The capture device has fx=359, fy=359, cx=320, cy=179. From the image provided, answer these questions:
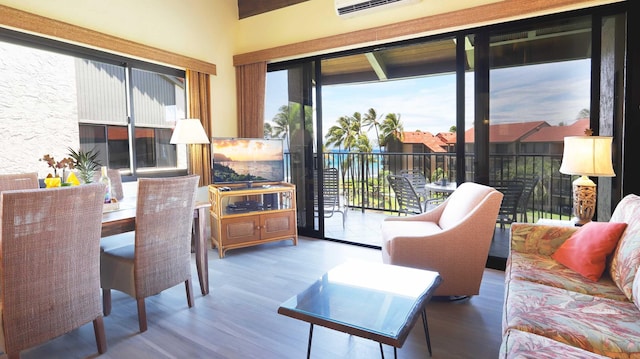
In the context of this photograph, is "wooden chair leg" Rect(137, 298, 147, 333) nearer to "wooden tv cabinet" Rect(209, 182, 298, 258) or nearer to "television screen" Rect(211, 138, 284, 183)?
"wooden tv cabinet" Rect(209, 182, 298, 258)

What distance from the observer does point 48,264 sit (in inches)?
70.6

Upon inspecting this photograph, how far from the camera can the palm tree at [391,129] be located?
642 centimetres

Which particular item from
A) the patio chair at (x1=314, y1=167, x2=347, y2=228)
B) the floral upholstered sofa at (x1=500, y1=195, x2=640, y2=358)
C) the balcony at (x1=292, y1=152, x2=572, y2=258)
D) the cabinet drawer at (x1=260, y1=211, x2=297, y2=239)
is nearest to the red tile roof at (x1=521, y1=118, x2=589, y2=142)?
the balcony at (x1=292, y1=152, x2=572, y2=258)

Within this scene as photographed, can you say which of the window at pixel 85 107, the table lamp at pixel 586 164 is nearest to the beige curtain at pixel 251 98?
the window at pixel 85 107

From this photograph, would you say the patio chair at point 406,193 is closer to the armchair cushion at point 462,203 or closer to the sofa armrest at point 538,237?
the armchair cushion at point 462,203

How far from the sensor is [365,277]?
2172 millimetres

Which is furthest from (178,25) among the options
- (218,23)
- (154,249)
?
(154,249)

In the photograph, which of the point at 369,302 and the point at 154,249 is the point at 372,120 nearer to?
the point at 154,249

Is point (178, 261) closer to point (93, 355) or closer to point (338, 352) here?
point (93, 355)

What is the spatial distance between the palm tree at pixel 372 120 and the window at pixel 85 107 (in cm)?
350

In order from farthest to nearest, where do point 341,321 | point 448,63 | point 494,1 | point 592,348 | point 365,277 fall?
point 448,63 → point 494,1 → point 365,277 → point 341,321 → point 592,348

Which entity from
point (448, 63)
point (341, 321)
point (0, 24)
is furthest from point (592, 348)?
point (448, 63)

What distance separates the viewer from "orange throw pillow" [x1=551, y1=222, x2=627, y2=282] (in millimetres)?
1908

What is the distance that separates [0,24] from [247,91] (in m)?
2.48
